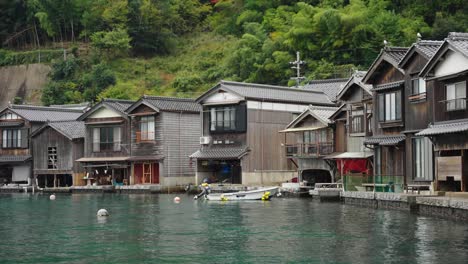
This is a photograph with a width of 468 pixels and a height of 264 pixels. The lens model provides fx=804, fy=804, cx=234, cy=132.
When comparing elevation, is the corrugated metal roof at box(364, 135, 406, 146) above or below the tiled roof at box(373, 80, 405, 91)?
below

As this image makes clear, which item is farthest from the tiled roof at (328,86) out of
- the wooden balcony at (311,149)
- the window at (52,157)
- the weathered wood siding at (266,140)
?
the window at (52,157)

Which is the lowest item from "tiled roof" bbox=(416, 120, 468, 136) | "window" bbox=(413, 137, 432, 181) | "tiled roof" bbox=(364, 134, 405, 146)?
"window" bbox=(413, 137, 432, 181)

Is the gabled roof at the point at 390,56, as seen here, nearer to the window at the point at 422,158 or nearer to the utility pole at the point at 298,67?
the window at the point at 422,158

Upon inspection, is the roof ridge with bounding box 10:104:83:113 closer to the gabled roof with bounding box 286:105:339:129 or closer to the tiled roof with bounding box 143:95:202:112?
the tiled roof with bounding box 143:95:202:112

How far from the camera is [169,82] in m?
94.6

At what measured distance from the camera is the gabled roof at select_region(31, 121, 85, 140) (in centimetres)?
6904

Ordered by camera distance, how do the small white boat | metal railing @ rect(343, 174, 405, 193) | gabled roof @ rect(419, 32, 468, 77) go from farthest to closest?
the small white boat → metal railing @ rect(343, 174, 405, 193) → gabled roof @ rect(419, 32, 468, 77)

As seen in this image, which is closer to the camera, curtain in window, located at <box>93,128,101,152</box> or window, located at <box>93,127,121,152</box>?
window, located at <box>93,127,121,152</box>

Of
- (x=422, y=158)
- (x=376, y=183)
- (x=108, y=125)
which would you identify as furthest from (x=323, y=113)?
(x=108, y=125)

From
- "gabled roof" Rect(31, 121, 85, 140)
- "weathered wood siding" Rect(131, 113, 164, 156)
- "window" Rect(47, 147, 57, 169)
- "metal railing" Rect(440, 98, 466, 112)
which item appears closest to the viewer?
"metal railing" Rect(440, 98, 466, 112)

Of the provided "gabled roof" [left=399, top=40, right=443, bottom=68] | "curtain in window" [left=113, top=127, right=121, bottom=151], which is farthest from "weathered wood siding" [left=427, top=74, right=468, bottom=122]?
"curtain in window" [left=113, top=127, right=121, bottom=151]

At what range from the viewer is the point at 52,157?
70062 mm

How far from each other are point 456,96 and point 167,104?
3080cm

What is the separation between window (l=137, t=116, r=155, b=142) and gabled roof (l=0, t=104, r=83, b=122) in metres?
11.9
